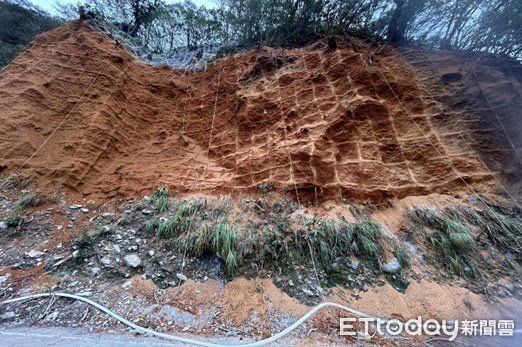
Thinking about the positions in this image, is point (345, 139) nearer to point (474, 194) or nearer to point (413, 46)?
point (474, 194)

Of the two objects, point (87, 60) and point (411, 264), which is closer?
point (411, 264)

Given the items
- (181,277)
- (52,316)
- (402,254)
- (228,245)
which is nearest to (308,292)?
(228,245)

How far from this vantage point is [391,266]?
9.87 feet

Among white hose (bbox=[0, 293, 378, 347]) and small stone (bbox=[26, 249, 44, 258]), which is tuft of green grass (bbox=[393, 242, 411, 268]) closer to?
white hose (bbox=[0, 293, 378, 347])

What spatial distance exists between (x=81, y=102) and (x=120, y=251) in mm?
3724

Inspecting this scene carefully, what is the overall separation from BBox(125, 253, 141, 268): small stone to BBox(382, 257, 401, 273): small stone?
122 inches

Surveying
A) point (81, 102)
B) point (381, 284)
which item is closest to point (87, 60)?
point (81, 102)

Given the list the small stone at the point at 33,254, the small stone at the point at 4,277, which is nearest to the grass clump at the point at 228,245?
the small stone at the point at 33,254

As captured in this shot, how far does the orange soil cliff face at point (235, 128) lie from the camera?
3953 mm

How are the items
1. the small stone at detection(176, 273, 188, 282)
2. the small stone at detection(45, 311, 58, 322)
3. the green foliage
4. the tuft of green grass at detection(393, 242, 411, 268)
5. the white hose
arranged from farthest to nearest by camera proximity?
the green foliage → the tuft of green grass at detection(393, 242, 411, 268) → the small stone at detection(176, 273, 188, 282) → the small stone at detection(45, 311, 58, 322) → the white hose

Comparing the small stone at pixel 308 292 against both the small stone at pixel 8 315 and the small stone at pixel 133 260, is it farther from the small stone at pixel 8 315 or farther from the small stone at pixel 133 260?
the small stone at pixel 8 315

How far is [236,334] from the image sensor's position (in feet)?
7.90

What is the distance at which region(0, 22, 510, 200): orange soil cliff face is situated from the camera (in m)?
3.95

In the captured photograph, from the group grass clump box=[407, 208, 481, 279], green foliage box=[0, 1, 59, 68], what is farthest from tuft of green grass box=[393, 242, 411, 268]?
green foliage box=[0, 1, 59, 68]
